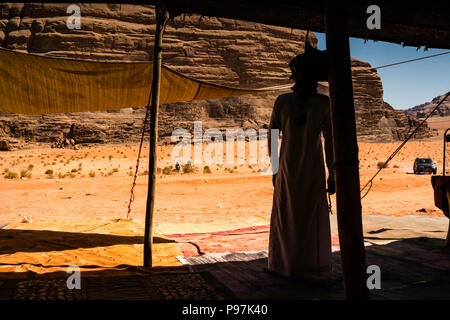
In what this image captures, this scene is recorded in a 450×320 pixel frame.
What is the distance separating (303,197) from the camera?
350cm

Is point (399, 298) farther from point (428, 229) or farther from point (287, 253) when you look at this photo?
point (428, 229)

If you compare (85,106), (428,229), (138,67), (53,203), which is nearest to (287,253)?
(138,67)

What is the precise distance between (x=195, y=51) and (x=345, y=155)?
83574mm

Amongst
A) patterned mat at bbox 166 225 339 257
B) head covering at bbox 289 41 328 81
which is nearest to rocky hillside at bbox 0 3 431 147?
patterned mat at bbox 166 225 339 257

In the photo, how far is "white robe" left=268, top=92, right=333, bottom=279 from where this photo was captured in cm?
349

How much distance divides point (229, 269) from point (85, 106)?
3.65m

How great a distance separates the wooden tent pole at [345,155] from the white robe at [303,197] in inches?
42.5

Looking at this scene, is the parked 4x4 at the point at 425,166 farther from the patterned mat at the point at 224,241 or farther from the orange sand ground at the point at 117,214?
the patterned mat at the point at 224,241

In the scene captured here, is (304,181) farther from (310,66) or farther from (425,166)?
(425,166)

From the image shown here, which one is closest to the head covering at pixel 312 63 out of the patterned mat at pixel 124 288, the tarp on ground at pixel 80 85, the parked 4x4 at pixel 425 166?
the tarp on ground at pixel 80 85

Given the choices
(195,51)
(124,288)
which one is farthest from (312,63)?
(195,51)

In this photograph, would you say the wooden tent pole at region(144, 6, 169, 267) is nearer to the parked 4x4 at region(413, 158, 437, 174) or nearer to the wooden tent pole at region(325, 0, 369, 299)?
the wooden tent pole at region(325, 0, 369, 299)

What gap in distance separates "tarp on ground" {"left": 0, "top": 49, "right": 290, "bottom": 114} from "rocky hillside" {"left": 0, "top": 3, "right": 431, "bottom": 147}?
54.6 m

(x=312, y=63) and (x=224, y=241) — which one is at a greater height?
(x=312, y=63)
